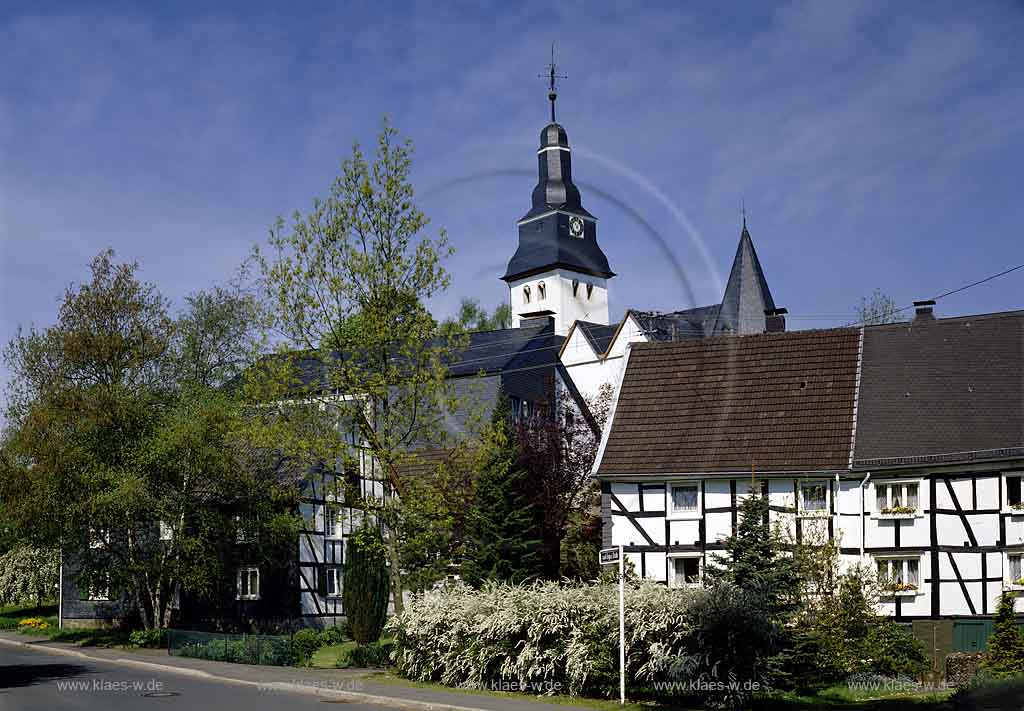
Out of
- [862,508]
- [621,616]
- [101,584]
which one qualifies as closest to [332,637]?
[101,584]

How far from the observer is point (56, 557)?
38844mm

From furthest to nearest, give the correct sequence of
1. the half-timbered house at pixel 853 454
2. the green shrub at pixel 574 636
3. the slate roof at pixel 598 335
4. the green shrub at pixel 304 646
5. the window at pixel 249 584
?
the slate roof at pixel 598 335 < the window at pixel 249 584 < the green shrub at pixel 304 646 < the half-timbered house at pixel 853 454 < the green shrub at pixel 574 636

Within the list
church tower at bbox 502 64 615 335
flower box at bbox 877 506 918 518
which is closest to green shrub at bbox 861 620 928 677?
flower box at bbox 877 506 918 518

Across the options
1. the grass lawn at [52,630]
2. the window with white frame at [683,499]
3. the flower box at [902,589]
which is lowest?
the grass lawn at [52,630]

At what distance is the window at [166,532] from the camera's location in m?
35.0

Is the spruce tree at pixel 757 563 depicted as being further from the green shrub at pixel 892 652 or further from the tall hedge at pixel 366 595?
the tall hedge at pixel 366 595

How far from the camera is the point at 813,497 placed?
28812mm

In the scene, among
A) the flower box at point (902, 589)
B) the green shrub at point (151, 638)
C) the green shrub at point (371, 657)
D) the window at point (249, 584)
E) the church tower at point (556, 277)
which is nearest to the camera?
the green shrub at point (371, 657)

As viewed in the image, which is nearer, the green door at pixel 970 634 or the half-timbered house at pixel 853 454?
the green door at pixel 970 634

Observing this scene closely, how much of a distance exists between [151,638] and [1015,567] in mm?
24220

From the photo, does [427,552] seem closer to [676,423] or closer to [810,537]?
[676,423]

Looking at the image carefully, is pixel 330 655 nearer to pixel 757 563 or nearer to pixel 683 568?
pixel 683 568

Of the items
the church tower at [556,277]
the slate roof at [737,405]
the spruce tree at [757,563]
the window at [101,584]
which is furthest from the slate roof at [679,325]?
the church tower at [556,277]

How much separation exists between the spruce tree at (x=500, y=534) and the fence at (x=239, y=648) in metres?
6.19
